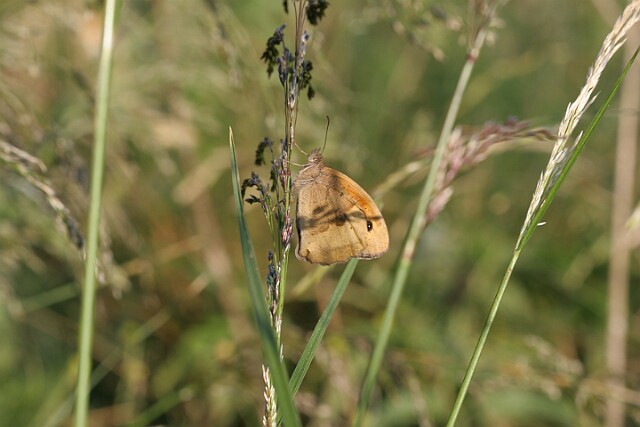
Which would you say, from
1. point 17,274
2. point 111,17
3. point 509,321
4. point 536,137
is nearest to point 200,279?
point 17,274

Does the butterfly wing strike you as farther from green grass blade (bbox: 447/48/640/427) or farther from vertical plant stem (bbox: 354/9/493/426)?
green grass blade (bbox: 447/48/640/427)

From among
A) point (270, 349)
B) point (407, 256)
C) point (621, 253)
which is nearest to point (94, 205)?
point (270, 349)

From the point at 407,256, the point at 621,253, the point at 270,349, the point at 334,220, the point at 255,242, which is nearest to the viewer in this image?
the point at 270,349

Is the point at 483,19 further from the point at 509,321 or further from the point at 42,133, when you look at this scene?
the point at 509,321

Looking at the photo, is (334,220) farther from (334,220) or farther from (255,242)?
(255,242)

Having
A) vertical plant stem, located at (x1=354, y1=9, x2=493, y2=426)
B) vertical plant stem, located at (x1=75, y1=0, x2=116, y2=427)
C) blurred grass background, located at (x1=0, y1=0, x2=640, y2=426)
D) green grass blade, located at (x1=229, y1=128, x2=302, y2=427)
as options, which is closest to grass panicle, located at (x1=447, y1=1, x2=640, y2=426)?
vertical plant stem, located at (x1=354, y1=9, x2=493, y2=426)

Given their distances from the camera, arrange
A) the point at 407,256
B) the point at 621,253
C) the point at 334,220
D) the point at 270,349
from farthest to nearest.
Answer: the point at 621,253 → the point at 334,220 → the point at 407,256 → the point at 270,349
